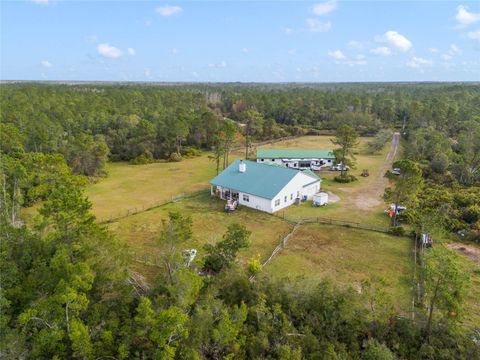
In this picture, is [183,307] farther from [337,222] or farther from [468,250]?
[468,250]

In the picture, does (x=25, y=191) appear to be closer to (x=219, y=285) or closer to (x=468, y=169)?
(x=219, y=285)

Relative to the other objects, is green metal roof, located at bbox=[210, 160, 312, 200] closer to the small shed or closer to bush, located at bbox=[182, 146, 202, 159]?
the small shed

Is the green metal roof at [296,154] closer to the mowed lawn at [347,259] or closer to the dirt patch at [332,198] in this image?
the dirt patch at [332,198]

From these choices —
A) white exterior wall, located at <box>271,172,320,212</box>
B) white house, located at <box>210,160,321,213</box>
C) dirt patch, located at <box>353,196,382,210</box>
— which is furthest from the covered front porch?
dirt patch, located at <box>353,196,382,210</box>

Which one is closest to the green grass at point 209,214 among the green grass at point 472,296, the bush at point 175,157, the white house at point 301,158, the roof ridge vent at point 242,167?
the green grass at point 472,296

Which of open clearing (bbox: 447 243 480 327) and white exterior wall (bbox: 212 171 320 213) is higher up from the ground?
white exterior wall (bbox: 212 171 320 213)

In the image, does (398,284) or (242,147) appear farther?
(242,147)

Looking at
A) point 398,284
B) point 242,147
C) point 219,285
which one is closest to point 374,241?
point 398,284
